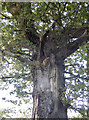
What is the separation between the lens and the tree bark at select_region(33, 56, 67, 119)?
4906 mm

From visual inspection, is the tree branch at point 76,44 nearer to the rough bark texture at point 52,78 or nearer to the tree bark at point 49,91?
the rough bark texture at point 52,78

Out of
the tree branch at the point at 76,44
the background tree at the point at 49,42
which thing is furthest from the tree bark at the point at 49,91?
the tree branch at the point at 76,44

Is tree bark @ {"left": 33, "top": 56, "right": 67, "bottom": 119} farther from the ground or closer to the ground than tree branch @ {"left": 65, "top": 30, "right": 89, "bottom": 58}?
closer to the ground

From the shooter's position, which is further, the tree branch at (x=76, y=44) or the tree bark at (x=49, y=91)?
the tree branch at (x=76, y=44)

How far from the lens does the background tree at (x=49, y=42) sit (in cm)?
514

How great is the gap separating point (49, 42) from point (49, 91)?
164 cm

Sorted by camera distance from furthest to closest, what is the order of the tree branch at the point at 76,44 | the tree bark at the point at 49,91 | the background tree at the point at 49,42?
the tree branch at the point at 76,44, the background tree at the point at 49,42, the tree bark at the point at 49,91

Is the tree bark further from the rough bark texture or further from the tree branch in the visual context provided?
the tree branch

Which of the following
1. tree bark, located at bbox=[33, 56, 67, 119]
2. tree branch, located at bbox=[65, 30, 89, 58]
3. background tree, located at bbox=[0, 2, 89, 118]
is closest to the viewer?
tree bark, located at bbox=[33, 56, 67, 119]

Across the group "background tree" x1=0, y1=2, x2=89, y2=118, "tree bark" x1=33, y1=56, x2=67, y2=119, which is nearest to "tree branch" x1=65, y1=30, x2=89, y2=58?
"background tree" x1=0, y1=2, x2=89, y2=118

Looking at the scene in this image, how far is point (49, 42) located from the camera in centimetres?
566

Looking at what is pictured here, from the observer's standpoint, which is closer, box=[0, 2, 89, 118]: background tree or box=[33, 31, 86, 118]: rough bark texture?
box=[33, 31, 86, 118]: rough bark texture

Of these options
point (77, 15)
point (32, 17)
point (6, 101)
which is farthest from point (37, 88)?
point (77, 15)

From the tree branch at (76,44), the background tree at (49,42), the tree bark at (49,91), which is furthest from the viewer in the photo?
the tree branch at (76,44)
